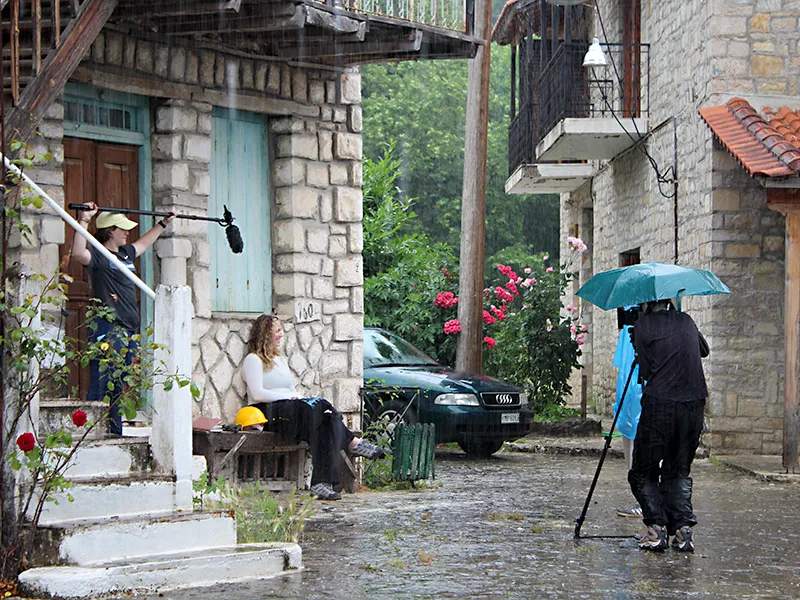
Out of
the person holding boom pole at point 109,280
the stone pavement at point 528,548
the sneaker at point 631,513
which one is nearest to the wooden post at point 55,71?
the person holding boom pole at point 109,280

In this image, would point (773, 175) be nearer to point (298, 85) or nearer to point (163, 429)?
point (298, 85)

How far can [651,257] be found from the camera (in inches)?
682

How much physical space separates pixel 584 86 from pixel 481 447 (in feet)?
19.7

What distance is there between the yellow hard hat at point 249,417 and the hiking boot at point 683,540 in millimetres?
3619

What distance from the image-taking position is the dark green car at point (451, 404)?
14047 mm

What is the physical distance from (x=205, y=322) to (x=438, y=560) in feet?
12.2

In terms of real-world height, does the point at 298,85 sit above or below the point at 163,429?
above

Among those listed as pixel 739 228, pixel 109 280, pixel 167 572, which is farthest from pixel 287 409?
pixel 739 228

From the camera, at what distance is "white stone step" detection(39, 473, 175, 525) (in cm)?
697

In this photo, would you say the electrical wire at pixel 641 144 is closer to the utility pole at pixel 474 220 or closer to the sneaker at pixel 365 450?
the utility pole at pixel 474 220

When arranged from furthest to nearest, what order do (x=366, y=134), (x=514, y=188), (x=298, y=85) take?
(x=366, y=134) < (x=514, y=188) < (x=298, y=85)

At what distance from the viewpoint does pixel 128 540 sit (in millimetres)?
6883

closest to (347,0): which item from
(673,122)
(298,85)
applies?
(298,85)

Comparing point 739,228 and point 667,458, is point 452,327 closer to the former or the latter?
point 739,228
